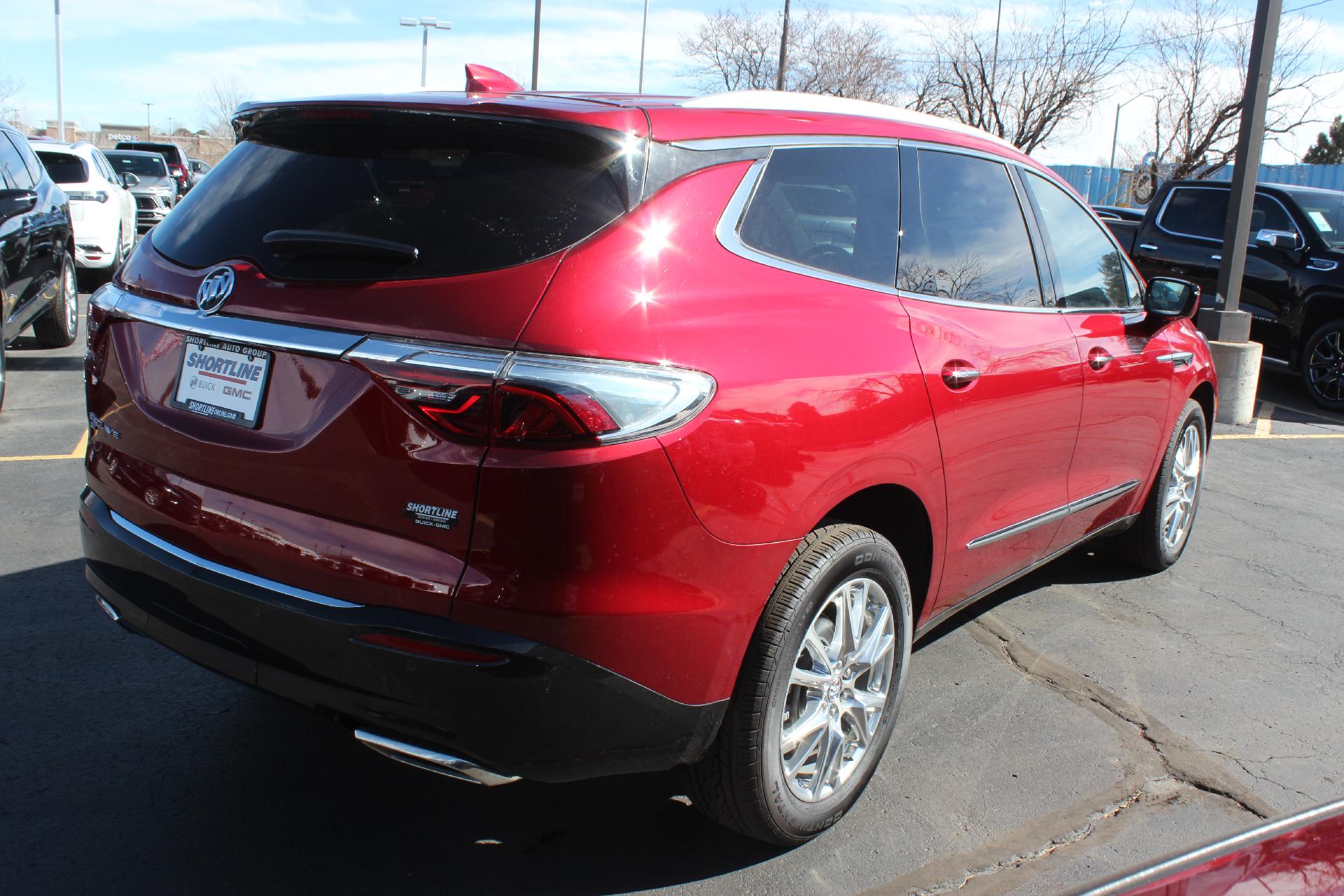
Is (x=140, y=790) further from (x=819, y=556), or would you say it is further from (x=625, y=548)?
(x=819, y=556)

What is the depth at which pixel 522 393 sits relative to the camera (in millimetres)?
2111

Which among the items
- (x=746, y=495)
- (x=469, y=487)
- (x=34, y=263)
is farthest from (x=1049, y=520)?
(x=34, y=263)

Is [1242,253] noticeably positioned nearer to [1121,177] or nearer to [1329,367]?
[1329,367]

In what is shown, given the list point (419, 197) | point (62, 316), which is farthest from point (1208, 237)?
point (419, 197)

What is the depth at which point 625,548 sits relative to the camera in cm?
217

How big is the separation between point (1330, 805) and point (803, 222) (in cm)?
166

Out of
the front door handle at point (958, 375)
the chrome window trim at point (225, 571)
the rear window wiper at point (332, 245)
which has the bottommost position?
the chrome window trim at point (225, 571)

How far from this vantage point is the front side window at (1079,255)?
394 cm

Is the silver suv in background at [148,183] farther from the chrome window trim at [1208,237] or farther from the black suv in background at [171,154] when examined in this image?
the chrome window trim at [1208,237]

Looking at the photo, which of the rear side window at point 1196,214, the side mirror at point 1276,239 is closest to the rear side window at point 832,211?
the side mirror at point 1276,239

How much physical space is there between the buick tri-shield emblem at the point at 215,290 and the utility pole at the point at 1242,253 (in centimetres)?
863

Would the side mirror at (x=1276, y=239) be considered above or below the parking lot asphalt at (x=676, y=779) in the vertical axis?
above

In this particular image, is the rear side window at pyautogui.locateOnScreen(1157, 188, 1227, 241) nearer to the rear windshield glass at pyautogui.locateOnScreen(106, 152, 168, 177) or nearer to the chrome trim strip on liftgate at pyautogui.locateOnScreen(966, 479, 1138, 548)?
the chrome trim strip on liftgate at pyautogui.locateOnScreen(966, 479, 1138, 548)

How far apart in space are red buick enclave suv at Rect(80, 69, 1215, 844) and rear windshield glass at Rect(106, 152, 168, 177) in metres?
22.2
